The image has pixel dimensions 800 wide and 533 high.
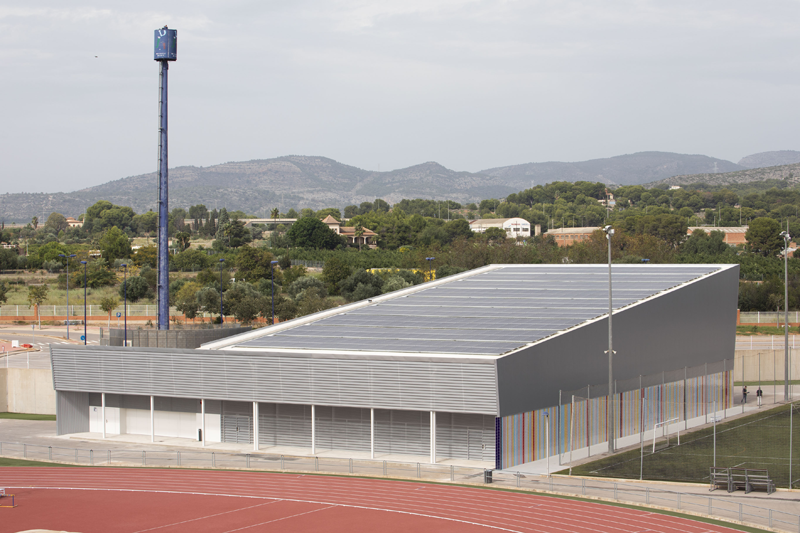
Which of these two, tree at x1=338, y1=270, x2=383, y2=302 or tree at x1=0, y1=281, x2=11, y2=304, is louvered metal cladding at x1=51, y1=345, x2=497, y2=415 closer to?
tree at x1=338, y1=270, x2=383, y2=302

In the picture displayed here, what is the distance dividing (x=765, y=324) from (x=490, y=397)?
2585 inches

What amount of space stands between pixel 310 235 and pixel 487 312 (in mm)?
138310

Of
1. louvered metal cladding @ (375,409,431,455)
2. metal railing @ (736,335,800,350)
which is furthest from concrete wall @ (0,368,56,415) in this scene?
metal railing @ (736,335,800,350)

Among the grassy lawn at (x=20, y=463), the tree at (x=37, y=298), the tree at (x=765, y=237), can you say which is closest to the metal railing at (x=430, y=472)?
the grassy lawn at (x=20, y=463)

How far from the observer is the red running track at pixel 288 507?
29812mm

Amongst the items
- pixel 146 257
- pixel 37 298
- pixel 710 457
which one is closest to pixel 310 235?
pixel 146 257

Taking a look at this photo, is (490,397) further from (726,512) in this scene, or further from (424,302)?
(424,302)

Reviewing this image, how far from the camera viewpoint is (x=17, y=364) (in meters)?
73.4

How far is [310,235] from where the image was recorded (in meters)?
186

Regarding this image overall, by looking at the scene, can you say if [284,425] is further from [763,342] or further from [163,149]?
[763,342]

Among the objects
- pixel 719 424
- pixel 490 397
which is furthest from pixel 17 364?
pixel 719 424


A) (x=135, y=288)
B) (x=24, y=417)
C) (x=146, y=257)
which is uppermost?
(x=146, y=257)

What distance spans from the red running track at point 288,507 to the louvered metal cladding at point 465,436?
511 centimetres

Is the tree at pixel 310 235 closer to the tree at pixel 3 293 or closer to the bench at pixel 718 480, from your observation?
the tree at pixel 3 293
